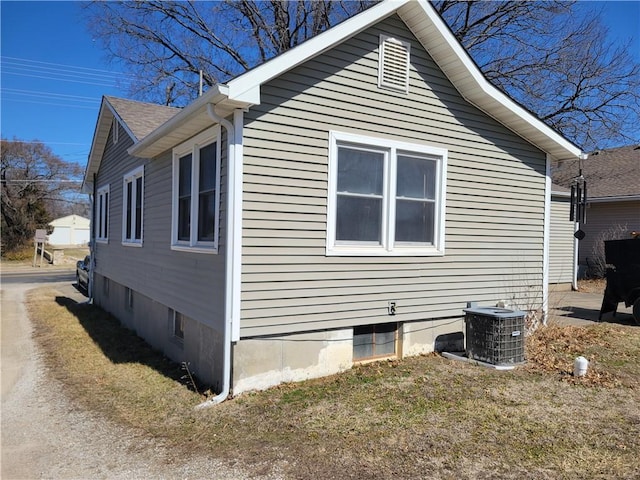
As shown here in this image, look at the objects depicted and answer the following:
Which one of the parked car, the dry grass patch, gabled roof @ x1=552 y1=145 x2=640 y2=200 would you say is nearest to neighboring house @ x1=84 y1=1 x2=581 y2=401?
the dry grass patch

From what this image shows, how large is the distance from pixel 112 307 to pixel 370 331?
7.95m

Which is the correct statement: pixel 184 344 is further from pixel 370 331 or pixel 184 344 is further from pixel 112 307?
pixel 112 307

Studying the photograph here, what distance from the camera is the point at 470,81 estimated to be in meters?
7.18

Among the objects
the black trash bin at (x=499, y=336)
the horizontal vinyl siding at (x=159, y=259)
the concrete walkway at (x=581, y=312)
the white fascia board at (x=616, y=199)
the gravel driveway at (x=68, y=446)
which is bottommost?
the gravel driveway at (x=68, y=446)

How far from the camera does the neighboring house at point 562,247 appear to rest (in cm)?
1661

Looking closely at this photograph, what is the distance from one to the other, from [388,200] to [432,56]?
232 centimetres

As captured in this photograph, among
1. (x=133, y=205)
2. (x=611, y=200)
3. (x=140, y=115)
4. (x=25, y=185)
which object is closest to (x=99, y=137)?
(x=140, y=115)

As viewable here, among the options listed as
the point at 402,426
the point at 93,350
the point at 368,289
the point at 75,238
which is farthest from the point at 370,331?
the point at 75,238

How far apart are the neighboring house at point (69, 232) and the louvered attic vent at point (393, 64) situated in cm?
6894

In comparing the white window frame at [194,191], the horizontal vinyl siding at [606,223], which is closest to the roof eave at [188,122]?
the white window frame at [194,191]

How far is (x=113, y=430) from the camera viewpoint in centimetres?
483

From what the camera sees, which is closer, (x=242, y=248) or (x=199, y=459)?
(x=199, y=459)

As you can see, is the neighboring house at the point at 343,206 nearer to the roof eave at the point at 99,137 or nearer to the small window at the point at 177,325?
the small window at the point at 177,325

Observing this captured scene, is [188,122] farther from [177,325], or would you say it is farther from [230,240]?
[177,325]
